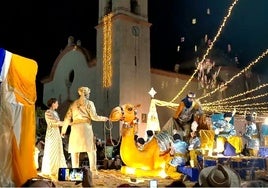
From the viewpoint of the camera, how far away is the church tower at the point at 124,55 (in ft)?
62.3

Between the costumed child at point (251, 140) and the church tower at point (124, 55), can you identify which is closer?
the costumed child at point (251, 140)

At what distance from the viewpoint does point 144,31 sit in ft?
67.2

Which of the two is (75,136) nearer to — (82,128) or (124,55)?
(82,128)

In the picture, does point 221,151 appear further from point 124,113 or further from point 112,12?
point 112,12

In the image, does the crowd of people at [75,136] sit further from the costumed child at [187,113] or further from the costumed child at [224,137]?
the costumed child at [224,137]

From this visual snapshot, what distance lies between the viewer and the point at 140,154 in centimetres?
813

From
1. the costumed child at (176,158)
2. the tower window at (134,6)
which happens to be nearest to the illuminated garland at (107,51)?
the tower window at (134,6)

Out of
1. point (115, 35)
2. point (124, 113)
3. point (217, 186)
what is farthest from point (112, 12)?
point (217, 186)

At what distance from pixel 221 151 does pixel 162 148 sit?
2063mm

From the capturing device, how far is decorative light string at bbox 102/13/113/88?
19425 millimetres

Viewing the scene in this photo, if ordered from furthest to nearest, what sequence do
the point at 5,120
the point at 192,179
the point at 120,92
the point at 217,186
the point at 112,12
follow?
the point at 112,12 → the point at 120,92 → the point at 192,179 → the point at 5,120 → the point at 217,186

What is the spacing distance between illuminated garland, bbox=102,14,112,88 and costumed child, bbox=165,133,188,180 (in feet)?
37.6

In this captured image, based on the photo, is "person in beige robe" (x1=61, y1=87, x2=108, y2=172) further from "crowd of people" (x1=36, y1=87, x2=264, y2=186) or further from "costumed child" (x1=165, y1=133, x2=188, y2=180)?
"costumed child" (x1=165, y1=133, x2=188, y2=180)

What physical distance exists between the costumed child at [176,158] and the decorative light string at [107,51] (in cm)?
1147
